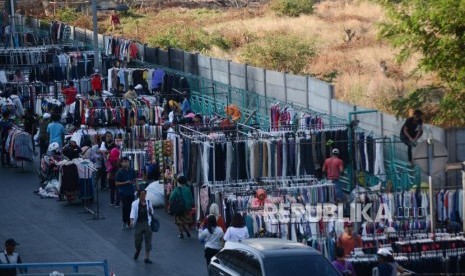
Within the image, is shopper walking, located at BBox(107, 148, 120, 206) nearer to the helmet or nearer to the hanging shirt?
the helmet

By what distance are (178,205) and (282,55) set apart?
85.8 ft

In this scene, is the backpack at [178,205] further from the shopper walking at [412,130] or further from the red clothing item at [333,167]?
the shopper walking at [412,130]

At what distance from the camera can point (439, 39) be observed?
29031 mm

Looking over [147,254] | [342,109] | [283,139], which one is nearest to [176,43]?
[342,109]

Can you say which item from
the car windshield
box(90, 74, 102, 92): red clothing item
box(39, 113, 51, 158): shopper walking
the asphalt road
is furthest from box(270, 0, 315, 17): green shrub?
the car windshield

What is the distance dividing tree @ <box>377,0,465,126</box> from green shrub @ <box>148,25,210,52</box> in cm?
2813

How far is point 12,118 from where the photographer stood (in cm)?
3412

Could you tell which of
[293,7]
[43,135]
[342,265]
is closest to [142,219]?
[342,265]

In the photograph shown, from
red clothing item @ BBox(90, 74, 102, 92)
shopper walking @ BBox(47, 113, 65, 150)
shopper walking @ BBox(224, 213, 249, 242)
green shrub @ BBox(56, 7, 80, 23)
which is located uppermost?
green shrub @ BBox(56, 7, 80, 23)

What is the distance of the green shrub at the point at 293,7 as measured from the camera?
244 feet

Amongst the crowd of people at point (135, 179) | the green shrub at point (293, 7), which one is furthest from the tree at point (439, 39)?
the green shrub at point (293, 7)

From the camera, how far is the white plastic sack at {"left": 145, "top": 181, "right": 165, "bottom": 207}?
26.5m

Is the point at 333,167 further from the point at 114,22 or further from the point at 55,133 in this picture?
the point at 114,22

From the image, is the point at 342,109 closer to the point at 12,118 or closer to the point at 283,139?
the point at 283,139
